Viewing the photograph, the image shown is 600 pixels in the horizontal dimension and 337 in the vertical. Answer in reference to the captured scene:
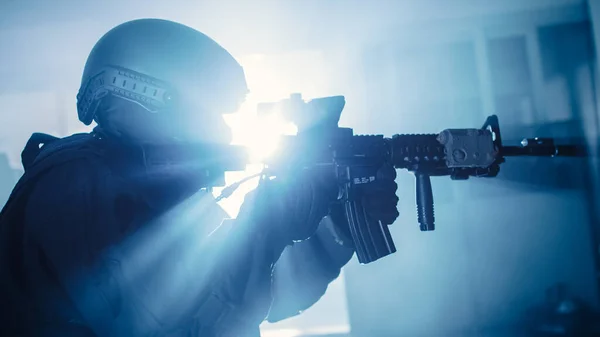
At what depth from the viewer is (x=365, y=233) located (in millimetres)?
1339

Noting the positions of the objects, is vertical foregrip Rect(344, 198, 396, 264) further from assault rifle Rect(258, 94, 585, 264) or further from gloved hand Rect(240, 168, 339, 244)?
gloved hand Rect(240, 168, 339, 244)

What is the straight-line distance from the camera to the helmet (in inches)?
46.9

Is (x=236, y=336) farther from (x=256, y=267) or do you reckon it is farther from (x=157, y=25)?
(x=157, y=25)

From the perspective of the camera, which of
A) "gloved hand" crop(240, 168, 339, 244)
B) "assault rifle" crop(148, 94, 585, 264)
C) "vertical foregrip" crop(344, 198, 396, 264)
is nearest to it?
"gloved hand" crop(240, 168, 339, 244)

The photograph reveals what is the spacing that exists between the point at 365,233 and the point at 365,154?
30cm

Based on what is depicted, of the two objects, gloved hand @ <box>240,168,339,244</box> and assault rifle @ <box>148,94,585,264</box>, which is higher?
assault rifle @ <box>148,94,585,264</box>

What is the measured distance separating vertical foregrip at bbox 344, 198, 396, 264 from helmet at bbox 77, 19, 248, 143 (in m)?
0.61

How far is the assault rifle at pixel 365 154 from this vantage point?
4.02ft

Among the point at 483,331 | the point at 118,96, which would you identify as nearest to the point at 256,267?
the point at 118,96

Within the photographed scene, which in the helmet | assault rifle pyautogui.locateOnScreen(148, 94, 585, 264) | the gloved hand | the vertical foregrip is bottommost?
the vertical foregrip

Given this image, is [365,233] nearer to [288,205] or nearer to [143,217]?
[288,205]

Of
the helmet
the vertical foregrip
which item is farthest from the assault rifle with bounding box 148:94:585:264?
the helmet

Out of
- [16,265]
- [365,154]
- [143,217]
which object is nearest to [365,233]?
[365,154]

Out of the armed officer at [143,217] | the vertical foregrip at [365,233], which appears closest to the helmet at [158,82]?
the armed officer at [143,217]
